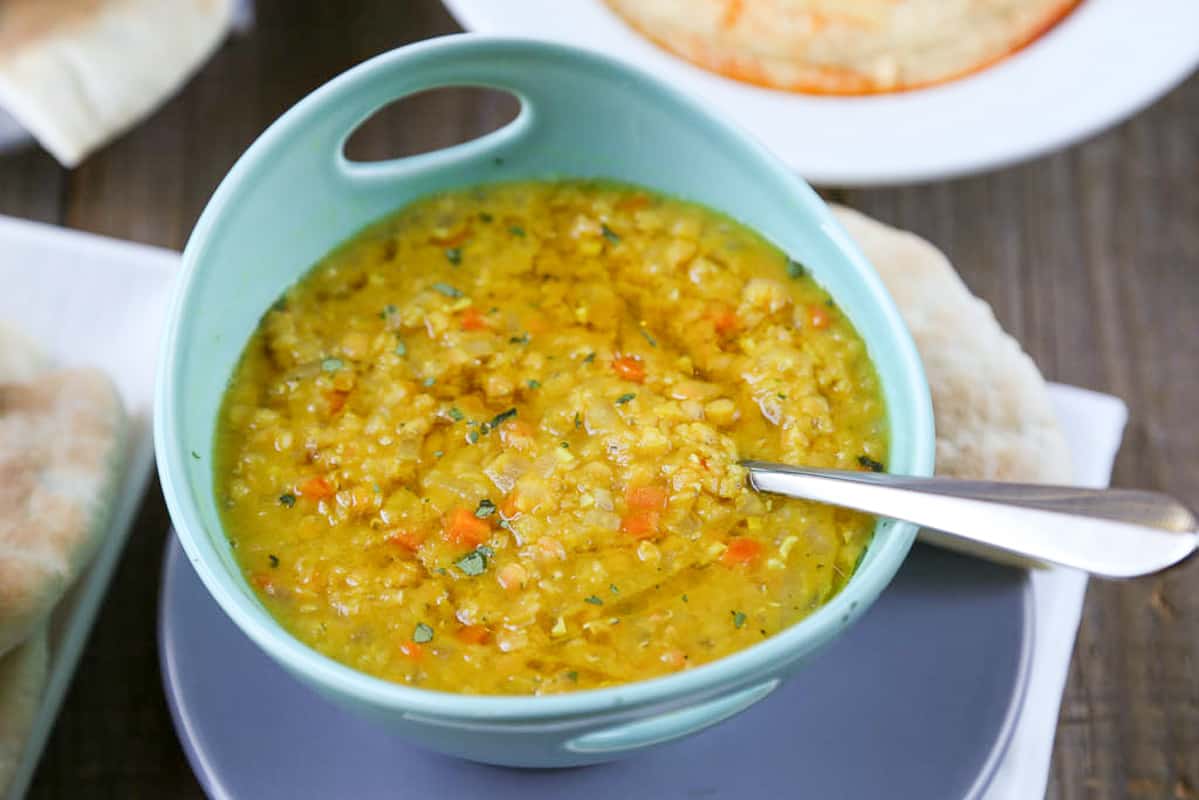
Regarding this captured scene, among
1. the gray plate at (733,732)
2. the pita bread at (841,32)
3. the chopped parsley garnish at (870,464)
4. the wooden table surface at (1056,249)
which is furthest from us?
the pita bread at (841,32)

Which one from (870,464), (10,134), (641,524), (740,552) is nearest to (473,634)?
(641,524)

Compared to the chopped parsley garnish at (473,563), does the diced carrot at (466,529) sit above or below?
above

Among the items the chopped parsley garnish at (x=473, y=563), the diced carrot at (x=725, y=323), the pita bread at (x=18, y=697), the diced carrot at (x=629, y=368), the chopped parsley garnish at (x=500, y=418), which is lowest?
the pita bread at (x=18, y=697)

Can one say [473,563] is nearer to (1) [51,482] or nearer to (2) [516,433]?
(2) [516,433]

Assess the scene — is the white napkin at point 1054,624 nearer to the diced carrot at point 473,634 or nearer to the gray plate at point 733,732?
the gray plate at point 733,732

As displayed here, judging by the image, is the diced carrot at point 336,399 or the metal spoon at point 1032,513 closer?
the metal spoon at point 1032,513

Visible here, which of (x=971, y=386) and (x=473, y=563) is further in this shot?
(x=971, y=386)

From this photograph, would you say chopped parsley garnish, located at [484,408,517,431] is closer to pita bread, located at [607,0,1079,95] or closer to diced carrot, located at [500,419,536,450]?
diced carrot, located at [500,419,536,450]

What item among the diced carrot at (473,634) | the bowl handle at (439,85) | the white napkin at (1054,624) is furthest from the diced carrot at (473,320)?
the white napkin at (1054,624)
